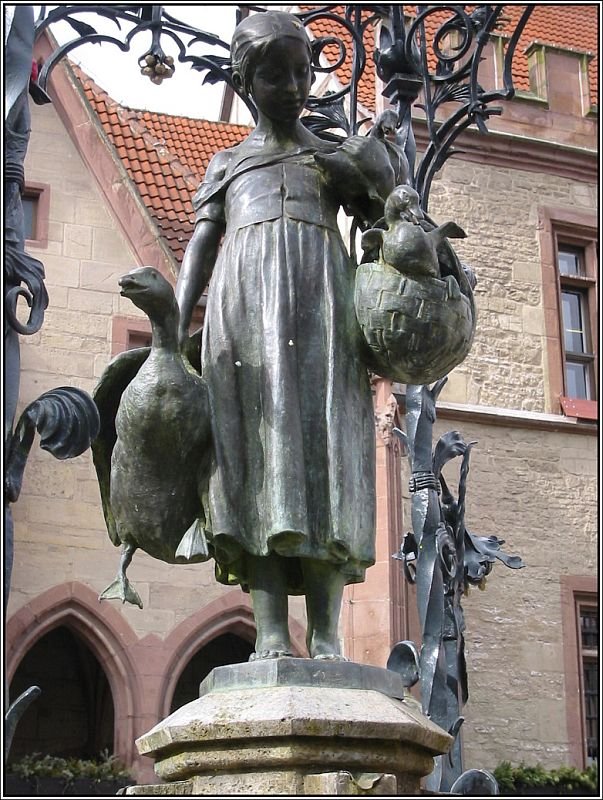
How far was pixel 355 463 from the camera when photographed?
3.13 metres

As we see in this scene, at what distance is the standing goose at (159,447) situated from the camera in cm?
305

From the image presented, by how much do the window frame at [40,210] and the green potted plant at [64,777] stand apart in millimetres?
5201

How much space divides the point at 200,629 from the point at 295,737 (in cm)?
1060

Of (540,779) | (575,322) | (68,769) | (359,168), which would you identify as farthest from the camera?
(575,322)

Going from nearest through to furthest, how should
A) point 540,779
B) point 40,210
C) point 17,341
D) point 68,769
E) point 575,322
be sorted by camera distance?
point 17,341, point 68,769, point 540,779, point 40,210, point 575,322

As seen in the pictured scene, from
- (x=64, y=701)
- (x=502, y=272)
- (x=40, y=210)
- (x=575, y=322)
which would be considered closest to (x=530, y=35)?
(x=502, y=272)

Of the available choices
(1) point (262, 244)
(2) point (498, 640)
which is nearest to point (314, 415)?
(1) point (262, 244)

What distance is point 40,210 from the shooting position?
46.2 feet

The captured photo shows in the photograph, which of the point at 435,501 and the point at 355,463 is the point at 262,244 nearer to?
the point at 355,463

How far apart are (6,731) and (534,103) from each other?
47.1ft

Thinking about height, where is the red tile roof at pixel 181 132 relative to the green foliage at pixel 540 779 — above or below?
above

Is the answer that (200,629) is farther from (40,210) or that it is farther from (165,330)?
(165,330)

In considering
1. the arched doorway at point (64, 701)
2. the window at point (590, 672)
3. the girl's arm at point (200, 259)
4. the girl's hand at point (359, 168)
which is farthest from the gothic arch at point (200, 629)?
the girl's hand at point (359, 168)

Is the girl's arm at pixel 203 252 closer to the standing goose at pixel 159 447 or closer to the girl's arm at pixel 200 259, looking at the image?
the girl's arm at pixel 200 259
